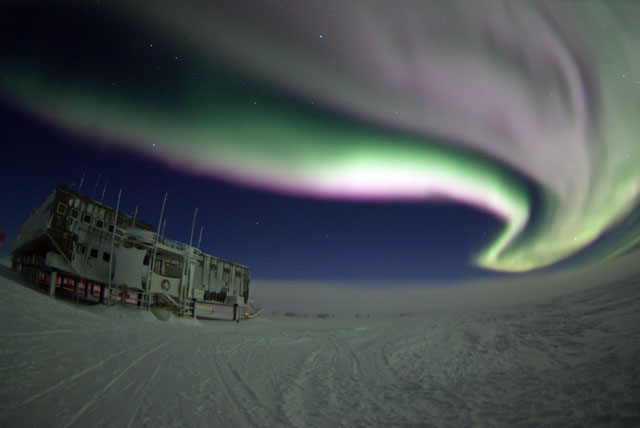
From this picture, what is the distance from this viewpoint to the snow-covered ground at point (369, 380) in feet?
16.1

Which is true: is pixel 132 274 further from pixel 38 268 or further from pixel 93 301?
pixel 38 268

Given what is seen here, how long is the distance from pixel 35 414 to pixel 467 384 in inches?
347

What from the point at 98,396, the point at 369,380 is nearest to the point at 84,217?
the point at 98,396

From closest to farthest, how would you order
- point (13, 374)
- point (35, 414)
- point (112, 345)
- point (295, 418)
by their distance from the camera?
point (35, 414), point (295, 418), point (13, 374), point (112, 345)

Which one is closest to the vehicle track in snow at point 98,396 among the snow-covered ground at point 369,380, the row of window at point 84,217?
the snow-covered ground at point 369,380

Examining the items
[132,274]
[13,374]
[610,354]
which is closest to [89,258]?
[132,274]

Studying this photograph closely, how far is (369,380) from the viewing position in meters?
8.04

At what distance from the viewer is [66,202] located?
109ft

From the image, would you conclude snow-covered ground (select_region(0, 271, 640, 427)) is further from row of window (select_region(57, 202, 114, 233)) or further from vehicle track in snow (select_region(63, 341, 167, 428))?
row of window (select_region(57, 202, 114, 233))

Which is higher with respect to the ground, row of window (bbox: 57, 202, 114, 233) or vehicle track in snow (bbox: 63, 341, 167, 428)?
row of window (bbox: 57, 202, 114, 233)

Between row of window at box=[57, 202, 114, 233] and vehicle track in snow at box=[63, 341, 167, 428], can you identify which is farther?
row of window at box=[57, 202, 114, 233]

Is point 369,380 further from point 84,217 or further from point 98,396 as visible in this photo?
point 84,217

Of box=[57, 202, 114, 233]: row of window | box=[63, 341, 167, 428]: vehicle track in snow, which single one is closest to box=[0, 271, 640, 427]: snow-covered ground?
box=[63, 341, 167, 428]: vehicle track in snow

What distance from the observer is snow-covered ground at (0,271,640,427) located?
491cm
